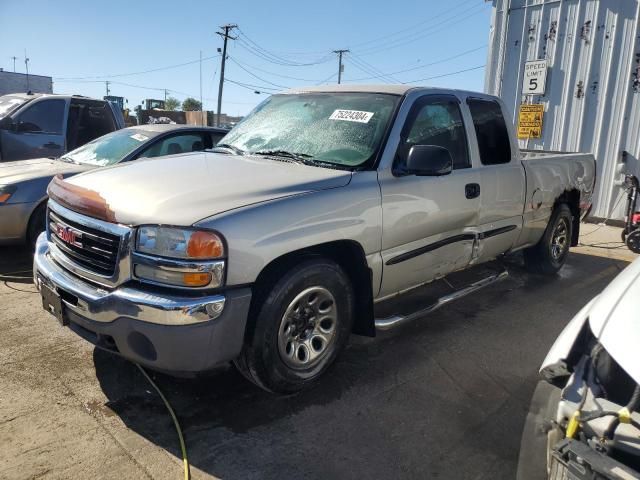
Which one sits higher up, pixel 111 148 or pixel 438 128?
pixel 438 128

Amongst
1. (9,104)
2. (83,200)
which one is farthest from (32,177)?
(9,104)

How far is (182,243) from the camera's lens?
8.23 feet

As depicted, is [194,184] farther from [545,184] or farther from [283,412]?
[545,184]

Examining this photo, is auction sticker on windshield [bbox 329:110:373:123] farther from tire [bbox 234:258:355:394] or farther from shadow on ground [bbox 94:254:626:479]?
shadow on ground [bbox 94:254:626:479]

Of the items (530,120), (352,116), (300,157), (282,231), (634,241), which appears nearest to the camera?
(282,231)

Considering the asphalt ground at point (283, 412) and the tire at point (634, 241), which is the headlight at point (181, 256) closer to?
the asphalt ground at point (283, 412)

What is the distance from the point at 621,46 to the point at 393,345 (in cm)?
779

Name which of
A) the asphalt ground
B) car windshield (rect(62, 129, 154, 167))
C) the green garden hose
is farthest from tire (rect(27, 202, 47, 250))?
the green garden hose

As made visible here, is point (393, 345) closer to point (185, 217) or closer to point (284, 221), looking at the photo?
point (284, 221)

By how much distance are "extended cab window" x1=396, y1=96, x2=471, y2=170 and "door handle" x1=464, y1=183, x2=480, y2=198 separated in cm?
17

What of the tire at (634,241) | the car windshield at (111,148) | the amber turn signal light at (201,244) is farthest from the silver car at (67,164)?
the tire at (634,241)

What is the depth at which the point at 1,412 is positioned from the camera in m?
2.87

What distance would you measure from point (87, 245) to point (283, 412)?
1.48 metres

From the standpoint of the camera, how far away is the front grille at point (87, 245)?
2697mm
